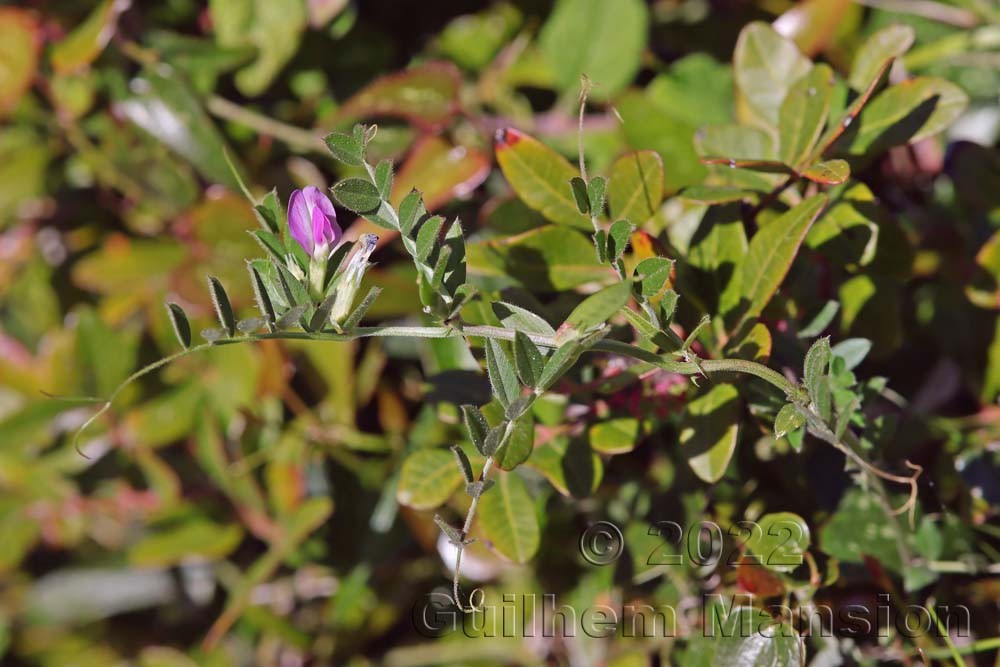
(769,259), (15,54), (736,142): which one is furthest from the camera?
(15,54)

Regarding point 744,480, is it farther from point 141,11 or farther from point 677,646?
point 141,11

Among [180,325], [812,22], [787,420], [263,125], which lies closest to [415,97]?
[263,125]

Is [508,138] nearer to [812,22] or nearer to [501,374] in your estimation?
[501,374]

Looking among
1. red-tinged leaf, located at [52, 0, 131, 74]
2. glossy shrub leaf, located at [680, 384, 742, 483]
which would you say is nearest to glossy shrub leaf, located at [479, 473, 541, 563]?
glossy shrub leaf, located at [680, 384, 742, 483]

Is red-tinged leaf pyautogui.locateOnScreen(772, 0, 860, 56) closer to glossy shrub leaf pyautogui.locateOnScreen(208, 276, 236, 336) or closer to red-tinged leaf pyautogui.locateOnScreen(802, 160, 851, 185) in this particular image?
red-tinged leaf pyautogui.locateOnScreen(802, 160, 851, 185)

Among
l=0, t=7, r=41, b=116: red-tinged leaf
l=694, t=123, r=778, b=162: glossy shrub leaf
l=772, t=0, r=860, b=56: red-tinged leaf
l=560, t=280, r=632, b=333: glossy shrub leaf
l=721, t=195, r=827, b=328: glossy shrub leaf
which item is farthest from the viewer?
l=0, t=7, r=41, b=116: red-tinged leaf

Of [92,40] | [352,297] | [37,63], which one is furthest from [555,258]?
[37,63]
